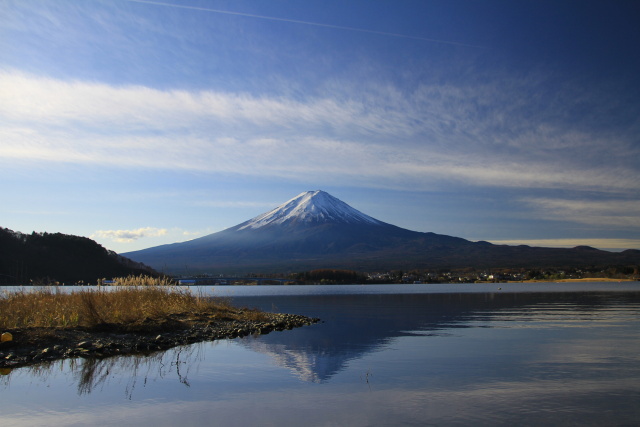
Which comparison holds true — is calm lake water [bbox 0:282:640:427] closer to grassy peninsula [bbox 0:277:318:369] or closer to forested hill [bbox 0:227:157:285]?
grassy peninsula [bbox 0:277:318:369]

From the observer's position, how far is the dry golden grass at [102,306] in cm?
1892

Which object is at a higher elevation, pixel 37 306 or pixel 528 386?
pixel 37 306

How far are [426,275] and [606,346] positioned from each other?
149840 millimetres

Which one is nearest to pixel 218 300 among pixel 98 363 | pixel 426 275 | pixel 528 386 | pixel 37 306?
pixel 37 306

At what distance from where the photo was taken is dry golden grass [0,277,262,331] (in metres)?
18.9

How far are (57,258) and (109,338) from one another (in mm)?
95025

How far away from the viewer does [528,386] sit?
39.4ft

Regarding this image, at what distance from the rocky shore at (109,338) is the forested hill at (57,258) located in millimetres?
79377

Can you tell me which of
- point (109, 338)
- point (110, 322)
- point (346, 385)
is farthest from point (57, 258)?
point (346, 385)

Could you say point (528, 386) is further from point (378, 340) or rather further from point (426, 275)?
point (426, 275)

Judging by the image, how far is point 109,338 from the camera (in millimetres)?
18062

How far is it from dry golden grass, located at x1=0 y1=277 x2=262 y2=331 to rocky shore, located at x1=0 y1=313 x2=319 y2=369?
0.56 meters

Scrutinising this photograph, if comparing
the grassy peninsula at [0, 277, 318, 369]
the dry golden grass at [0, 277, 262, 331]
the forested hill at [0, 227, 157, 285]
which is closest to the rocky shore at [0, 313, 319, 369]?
the grassy peninsula at [0, 277, 318, 369]

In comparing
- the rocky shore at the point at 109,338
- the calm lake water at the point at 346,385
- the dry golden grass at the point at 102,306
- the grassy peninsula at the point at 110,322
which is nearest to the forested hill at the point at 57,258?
the dry golden grass at the point at 102,306
